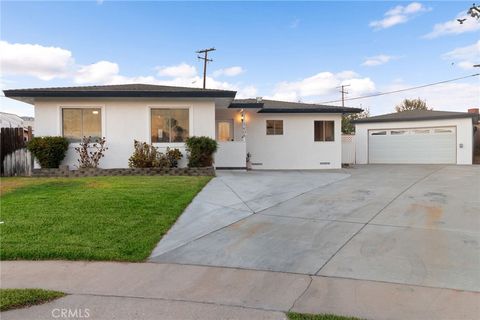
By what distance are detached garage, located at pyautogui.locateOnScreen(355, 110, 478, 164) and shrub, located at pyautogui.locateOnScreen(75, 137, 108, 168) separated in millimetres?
15145

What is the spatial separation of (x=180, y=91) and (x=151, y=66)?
10332 mm

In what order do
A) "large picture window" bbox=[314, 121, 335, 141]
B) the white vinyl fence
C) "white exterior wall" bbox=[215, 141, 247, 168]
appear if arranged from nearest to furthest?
"white exterior wall" bbox=[215, 141, 247, 168] → "large picture window" bbox=[314, 121, 335, 141] → the white vinyl fence

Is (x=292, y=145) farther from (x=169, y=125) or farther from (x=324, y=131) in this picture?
(x=169, y=125)

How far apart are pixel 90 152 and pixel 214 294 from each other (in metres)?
10.4

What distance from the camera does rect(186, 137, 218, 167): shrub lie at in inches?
482

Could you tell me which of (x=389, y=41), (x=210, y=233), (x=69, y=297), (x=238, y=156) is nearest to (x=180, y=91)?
(x=238, y=156)

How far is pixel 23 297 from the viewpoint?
137 inches

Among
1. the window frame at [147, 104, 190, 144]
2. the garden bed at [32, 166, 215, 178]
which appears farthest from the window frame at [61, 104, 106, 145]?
the window frame at [147, 104, 190, 144]

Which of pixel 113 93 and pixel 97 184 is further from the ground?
pixel 113 93

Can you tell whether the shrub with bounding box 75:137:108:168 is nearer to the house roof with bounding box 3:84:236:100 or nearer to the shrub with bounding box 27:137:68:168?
the shrub with bounding box 27:137:68:168

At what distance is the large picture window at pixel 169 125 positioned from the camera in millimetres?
12844

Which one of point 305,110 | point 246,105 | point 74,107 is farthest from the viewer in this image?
point 305,110

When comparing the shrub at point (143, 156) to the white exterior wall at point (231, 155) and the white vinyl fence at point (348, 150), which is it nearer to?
the white exterior wall at point (231, 155)

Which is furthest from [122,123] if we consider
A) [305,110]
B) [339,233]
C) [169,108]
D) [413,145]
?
[413,145]
